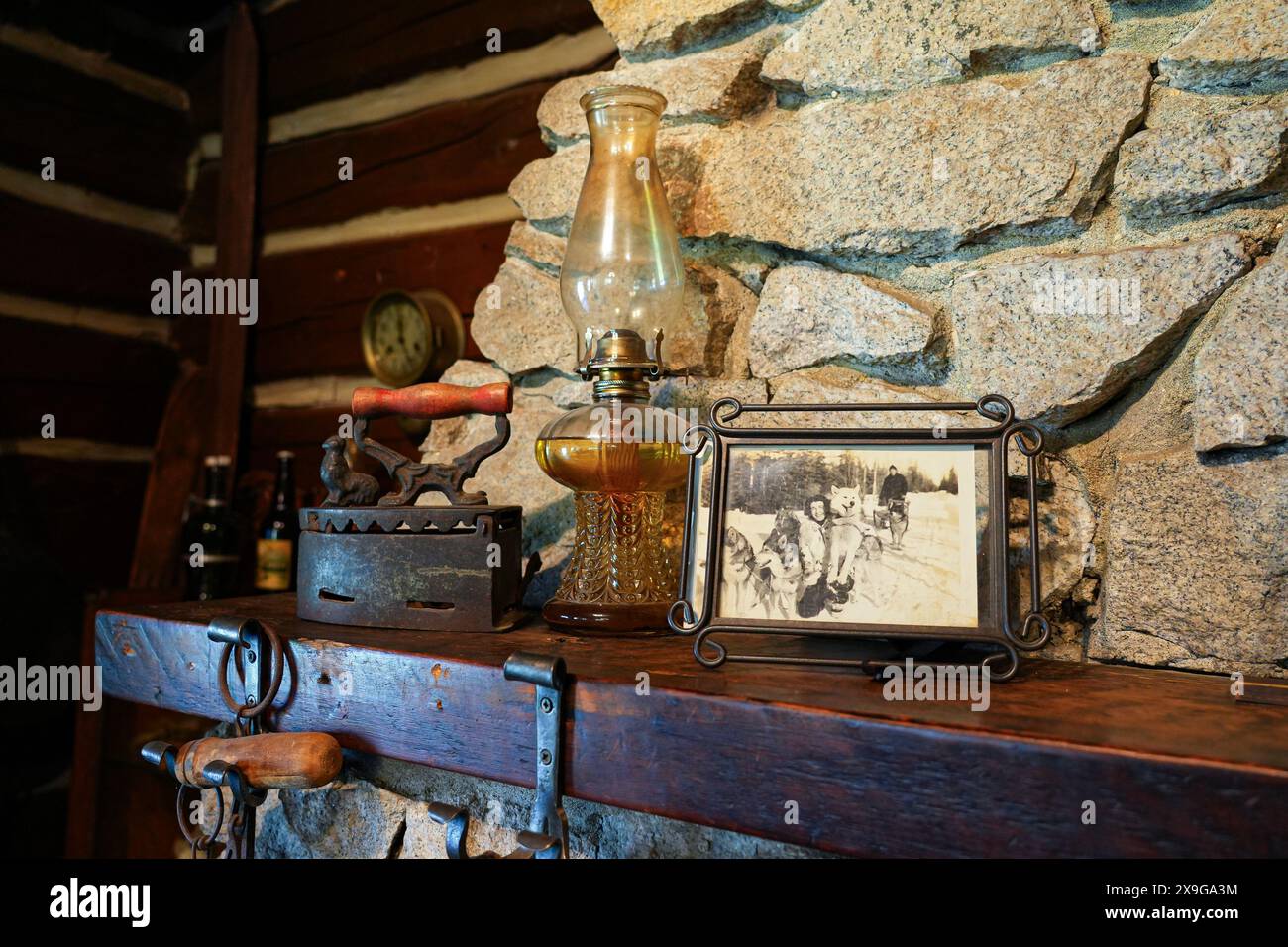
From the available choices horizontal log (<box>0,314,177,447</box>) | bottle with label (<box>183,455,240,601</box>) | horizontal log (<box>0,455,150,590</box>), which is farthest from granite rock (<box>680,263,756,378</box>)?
horizontal log (<box>0,314,177,447</box>)

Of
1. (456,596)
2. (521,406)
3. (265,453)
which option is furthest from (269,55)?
(456,596)

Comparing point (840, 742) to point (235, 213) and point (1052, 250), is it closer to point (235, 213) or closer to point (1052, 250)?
point (1052, 250)

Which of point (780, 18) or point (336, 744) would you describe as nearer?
point (336, 744)

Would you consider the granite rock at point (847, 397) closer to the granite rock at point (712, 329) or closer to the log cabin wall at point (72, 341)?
the granite rock at point (712, 329)

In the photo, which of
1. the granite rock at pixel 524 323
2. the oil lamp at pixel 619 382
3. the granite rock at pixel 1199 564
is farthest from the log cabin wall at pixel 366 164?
the granite rock at pixel 1199 564

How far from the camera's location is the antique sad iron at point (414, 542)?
1.07 meters

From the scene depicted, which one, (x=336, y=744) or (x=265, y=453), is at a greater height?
(x=265, y=453)

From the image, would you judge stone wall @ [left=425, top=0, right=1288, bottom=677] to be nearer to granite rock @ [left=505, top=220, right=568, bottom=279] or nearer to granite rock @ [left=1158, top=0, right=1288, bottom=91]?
granite rock @ [left=1158, top=0, right=1288, bottom=91]

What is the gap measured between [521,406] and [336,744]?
1.74 ft
